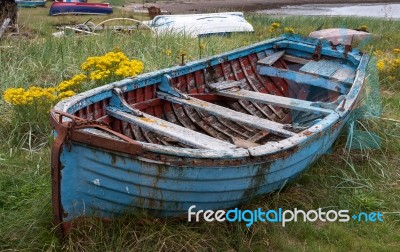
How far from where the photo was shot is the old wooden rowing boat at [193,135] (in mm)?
3115

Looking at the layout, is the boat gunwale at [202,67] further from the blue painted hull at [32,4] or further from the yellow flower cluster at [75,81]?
the blue painted hull at [32,4]

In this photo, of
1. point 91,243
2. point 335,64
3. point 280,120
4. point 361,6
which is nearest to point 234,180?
point 91,243

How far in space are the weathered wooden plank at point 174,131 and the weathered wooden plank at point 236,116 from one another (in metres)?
0.61

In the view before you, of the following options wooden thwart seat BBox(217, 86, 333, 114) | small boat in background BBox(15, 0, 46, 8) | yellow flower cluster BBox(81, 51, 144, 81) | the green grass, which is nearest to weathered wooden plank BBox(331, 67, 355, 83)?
the green grass

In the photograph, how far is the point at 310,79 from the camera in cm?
585

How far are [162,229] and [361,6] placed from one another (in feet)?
103

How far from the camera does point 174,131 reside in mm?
3930

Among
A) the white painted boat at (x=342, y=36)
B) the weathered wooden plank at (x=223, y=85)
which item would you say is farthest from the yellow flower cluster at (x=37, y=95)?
the white painted boat at (x=342, y=36)

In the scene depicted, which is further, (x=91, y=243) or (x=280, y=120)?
(x=280, y=120)

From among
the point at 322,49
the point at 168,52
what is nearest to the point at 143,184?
the point at 322,49

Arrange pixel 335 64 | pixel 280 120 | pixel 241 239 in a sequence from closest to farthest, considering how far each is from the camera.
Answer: pixel 241 239
pixel 280 120
pixel 335 64

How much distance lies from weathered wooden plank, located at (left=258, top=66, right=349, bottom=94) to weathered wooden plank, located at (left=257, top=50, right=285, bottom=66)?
7cm

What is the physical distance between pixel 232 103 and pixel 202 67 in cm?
51

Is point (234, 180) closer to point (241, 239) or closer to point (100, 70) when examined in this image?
point (241, 239)
